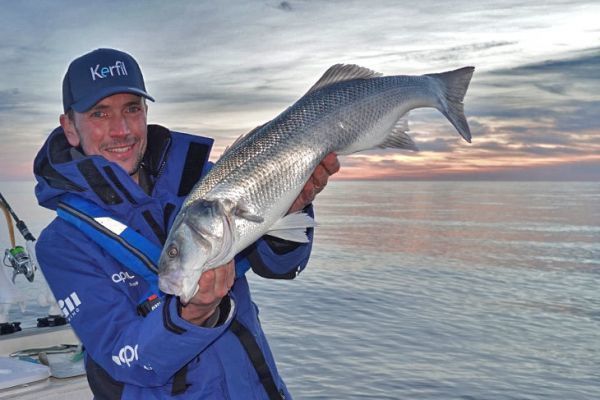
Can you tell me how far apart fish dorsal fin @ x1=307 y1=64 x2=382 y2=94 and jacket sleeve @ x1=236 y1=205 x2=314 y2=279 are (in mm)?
781

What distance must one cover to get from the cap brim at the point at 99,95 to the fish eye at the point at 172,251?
146 cm

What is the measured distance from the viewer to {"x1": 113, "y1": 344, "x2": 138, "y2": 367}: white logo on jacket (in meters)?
3.09

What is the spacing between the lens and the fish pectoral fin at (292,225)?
10.8ft

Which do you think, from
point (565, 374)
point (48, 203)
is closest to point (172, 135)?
point (48, 203)

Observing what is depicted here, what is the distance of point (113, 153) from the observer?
393 cm

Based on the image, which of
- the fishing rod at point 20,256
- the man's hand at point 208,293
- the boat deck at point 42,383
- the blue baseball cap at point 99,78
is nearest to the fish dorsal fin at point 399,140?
the man's hand at point 208,293

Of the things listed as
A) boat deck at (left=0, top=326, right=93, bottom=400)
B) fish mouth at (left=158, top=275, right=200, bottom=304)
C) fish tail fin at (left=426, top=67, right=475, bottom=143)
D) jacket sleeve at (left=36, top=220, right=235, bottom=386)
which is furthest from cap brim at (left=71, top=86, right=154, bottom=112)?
boat deck at (left=0, top=326, right=93, bottom=400)

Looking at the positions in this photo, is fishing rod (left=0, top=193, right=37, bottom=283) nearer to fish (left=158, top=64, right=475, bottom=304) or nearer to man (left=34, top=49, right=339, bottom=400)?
man (left=34, top=49, right=339, bottom=400)

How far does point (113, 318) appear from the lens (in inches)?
129

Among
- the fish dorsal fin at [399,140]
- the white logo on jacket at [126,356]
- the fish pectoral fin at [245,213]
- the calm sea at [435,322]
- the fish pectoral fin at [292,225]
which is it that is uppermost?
the fish dorsal fin at [399,140]

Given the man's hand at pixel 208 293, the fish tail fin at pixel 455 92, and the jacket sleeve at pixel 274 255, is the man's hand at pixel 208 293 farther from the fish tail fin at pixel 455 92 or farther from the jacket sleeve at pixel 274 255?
the fish tail fin at pixel 455 92

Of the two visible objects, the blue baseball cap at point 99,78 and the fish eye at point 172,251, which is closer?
the fish eye at point 172,251

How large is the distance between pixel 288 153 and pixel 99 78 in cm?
141

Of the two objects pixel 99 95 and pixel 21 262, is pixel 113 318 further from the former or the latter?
pixel 21 262
